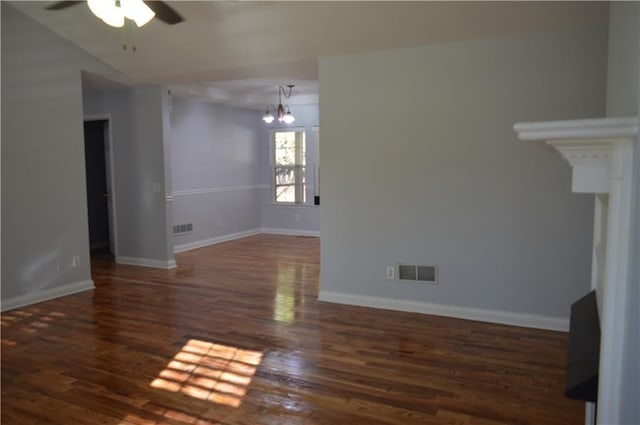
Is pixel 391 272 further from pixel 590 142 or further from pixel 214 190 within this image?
pixel 214 190

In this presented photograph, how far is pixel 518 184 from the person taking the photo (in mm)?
3896

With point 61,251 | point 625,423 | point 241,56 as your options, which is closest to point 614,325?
point 625,423

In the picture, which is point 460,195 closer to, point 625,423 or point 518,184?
point 518,184

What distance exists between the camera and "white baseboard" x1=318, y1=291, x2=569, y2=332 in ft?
12.7

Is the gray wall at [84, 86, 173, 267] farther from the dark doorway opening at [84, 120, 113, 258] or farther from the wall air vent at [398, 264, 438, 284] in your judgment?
the wall air vent at [398, 264, 438, 284]

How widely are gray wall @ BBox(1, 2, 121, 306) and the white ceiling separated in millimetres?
275

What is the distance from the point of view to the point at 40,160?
189 inches

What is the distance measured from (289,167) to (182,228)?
2618 mm

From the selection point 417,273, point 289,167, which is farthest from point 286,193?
point 417,273

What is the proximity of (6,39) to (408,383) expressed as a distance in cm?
471

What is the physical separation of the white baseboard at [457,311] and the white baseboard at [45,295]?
8.84 ft

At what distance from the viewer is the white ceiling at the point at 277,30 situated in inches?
142

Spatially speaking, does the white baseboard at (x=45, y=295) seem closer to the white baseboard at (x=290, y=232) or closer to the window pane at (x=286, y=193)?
the white baseboard at (x=290, y=232)

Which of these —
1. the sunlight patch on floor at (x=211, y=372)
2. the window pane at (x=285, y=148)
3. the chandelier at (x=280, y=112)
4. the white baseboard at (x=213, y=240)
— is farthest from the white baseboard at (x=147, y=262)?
the window pane at (x=285, y=148)
